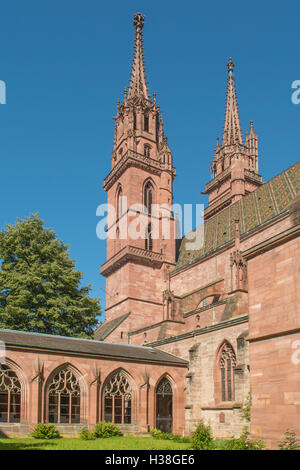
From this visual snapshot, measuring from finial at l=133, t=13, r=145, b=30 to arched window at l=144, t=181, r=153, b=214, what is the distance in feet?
68.5

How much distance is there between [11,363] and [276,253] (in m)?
12.7

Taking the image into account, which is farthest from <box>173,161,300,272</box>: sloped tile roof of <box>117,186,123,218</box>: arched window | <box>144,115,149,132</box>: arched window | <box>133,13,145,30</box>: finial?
<box>133,13,145,30</box>: finial

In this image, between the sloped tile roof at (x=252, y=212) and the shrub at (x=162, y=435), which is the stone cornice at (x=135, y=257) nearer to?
the sloped tile roof at (x=252, y=212)

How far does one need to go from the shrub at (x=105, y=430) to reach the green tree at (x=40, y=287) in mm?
9378

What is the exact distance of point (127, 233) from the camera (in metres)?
41.8

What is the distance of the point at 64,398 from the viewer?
853 inches

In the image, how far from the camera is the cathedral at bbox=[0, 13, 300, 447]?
13.1m

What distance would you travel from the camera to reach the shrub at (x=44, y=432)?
19.5 meters

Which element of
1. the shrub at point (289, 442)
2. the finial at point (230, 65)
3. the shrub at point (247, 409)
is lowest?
the shrub at point (247, 409)

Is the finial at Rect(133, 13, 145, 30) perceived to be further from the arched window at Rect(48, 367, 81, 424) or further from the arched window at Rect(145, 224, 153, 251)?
the arched window at Rect(48, 367, 81, 424)

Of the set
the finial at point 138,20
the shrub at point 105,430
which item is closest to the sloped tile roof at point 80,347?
the shrub at point 105,430

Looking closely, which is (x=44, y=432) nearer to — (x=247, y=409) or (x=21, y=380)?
(x=21, y=380)

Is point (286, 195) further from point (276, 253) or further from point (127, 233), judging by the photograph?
point (276, 253)

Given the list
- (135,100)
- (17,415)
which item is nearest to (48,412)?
(17,415)
